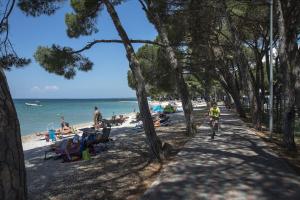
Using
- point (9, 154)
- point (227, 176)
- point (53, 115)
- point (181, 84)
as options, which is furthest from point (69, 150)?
point (53, 115)

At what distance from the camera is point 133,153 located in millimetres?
11312

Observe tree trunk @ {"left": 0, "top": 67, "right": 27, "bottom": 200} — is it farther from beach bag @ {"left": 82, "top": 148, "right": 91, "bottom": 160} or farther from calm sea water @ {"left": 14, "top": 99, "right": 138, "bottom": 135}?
calm sea water @ {"left": 14, "top": 99, "right": 138, "bottom": 135}

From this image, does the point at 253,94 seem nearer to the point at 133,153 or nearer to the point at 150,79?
the point at 133,153

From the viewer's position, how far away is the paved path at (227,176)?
589cm

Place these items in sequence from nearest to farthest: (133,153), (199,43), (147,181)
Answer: (147,181) → (133,153) → (199,43)

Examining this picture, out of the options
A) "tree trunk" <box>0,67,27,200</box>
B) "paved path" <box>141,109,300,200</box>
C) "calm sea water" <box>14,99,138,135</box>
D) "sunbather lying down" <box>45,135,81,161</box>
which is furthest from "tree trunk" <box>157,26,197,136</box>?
"calm sea water" <box>14,99,138,135</box>

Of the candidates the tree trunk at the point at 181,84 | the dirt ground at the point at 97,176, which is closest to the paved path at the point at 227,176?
the dirt ground at the point at 97,176

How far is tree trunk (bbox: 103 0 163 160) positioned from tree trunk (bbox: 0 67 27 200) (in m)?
6.32

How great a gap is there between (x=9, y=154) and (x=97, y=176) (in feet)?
18.1

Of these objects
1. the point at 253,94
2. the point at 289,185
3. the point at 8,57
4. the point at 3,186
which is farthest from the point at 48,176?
the point at 253,94

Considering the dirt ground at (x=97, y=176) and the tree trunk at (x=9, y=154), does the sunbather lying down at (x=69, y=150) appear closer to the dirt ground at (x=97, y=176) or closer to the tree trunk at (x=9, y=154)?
the dirt ground at (x=97, y=176)

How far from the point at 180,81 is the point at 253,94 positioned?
4.63 metres

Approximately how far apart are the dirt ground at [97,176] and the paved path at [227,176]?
0.45 m

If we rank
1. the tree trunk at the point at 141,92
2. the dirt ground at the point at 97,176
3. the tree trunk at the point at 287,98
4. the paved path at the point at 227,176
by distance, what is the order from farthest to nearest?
the tree trunk at the point at 287,98 → the tree trunk at the point at 141,92 → the dirt ground at the point at 97,176 → the paved path at the point at 227,176
